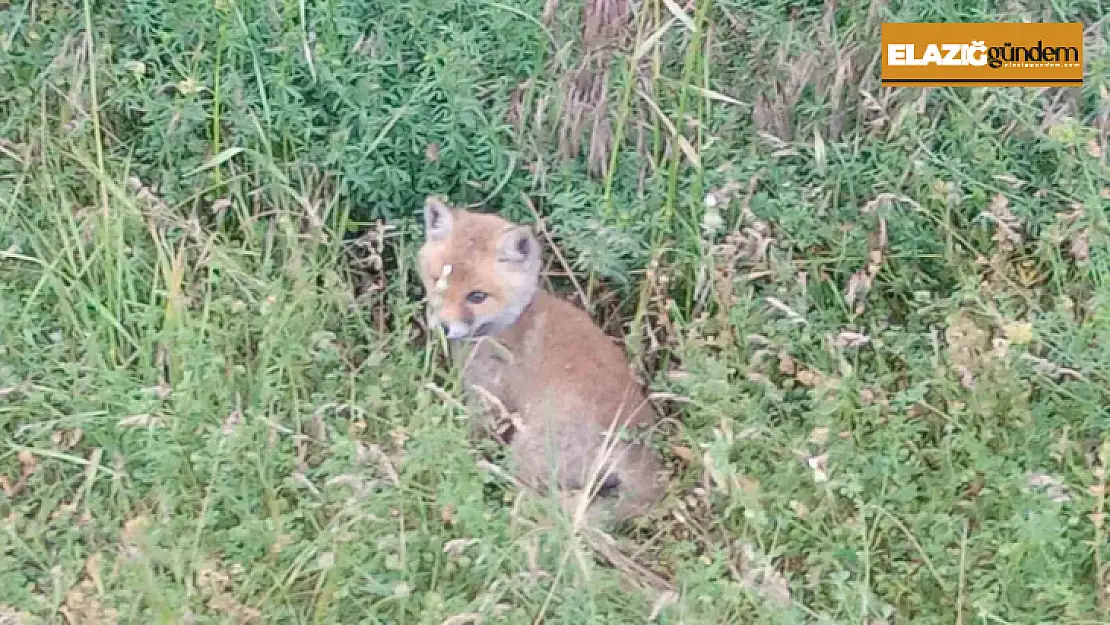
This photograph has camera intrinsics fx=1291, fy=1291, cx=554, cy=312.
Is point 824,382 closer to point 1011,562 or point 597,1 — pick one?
point 1011,562

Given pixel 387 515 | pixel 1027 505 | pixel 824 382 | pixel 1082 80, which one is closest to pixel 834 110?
pixel 1082 80

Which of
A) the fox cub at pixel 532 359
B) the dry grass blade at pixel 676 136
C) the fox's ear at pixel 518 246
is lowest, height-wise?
the fox cub at pixel 532 359

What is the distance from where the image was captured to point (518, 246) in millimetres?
4312

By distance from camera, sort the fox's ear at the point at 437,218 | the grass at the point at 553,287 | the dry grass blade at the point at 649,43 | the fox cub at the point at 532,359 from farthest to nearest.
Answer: the fox's ear at the point at 437,218 < the dry grass blade at the point at 649,43 < the fox cub at the point at 532,359 < the grass at the point at 553,287

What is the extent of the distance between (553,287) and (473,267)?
51cm

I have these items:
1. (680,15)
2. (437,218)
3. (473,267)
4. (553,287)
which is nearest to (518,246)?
(473,267)

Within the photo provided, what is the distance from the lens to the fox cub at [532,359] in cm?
407

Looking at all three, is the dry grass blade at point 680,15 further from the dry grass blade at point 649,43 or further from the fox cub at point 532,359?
the fox cub at point 532,359

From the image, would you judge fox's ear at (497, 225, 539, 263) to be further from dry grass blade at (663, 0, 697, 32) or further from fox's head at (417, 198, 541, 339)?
dry grass blade at (663, 0, 697, 32)

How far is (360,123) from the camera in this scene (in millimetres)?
4395

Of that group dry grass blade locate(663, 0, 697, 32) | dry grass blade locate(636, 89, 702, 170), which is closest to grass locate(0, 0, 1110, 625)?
dry grass blade locate(636, 89, 702, 170)

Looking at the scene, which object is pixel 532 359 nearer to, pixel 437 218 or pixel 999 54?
pixel 437 218

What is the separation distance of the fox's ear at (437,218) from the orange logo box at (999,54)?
1.67 m

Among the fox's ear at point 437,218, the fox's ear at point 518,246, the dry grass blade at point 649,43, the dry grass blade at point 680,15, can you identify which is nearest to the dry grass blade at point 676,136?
the dry grass blade at point 649,43
